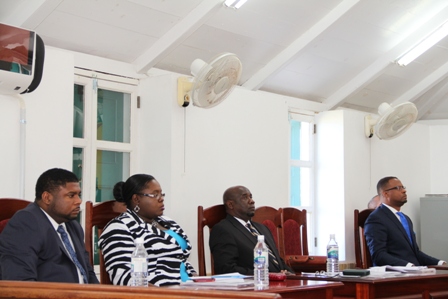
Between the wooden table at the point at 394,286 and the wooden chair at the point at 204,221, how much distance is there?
26.0 inches

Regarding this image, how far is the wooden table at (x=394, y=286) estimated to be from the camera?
351cm

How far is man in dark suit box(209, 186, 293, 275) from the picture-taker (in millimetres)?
4000

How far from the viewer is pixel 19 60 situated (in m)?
3.58

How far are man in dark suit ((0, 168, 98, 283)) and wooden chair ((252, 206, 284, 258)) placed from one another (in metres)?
1.85

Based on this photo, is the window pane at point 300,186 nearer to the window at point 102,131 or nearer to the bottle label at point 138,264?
the window at point 102,131

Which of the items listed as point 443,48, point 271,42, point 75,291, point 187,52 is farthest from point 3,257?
point 443,48

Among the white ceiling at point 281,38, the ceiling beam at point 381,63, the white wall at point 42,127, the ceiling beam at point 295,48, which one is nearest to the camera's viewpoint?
the white wall at point 42,127

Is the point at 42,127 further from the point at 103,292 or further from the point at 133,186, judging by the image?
the point at 103,292

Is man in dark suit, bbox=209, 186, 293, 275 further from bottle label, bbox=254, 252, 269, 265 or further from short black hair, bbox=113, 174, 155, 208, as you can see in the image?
bottle label, bbox=254, 252, 269, 265

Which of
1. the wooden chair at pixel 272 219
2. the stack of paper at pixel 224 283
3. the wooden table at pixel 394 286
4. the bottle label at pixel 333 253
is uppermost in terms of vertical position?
the wooden chair at pixel 272 219

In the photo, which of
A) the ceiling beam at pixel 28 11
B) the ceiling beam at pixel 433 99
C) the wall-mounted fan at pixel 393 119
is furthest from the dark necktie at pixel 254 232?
the ceiling beam at pixel 433 99

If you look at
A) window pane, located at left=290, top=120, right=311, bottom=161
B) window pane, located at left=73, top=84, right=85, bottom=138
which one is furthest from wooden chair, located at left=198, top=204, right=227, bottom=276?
window pane, located at left=290, top=120, right=311, bottom=161

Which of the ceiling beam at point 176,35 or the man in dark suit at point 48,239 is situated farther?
the ceiling beam at point 176,35

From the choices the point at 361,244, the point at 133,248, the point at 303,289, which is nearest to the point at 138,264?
the point at 133,248
